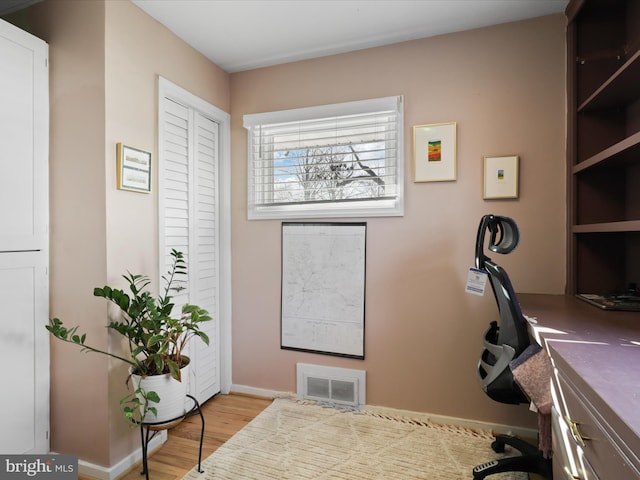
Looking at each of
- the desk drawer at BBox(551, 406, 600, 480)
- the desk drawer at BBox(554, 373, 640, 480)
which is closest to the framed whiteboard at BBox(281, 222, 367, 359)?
the desk drawer at BBox(551, 406, 600, 480)

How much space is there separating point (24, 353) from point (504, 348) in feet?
7.88

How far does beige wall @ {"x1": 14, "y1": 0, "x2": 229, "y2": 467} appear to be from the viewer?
6.26 ft

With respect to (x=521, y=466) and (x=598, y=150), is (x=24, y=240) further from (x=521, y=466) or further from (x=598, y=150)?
(x=598, y=150)

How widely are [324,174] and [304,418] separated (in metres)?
1.76

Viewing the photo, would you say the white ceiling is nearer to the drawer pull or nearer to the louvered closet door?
the louvered closet door

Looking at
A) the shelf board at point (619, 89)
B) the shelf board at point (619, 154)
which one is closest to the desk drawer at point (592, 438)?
the shelf board at point (619, 154)

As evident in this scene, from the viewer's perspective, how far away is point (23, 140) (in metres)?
1.87

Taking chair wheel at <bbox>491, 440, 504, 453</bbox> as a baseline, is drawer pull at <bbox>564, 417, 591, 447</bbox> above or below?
above

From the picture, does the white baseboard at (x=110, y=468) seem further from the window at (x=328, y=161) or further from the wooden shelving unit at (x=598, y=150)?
the wooden shelving unit at (x=598, y=150)

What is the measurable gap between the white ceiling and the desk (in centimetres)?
182

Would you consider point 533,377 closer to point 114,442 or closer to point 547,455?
point 547,455

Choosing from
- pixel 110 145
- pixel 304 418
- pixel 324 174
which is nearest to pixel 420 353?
pixel 304 418

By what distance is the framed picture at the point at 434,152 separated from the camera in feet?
7.82

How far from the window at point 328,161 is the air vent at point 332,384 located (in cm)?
116
